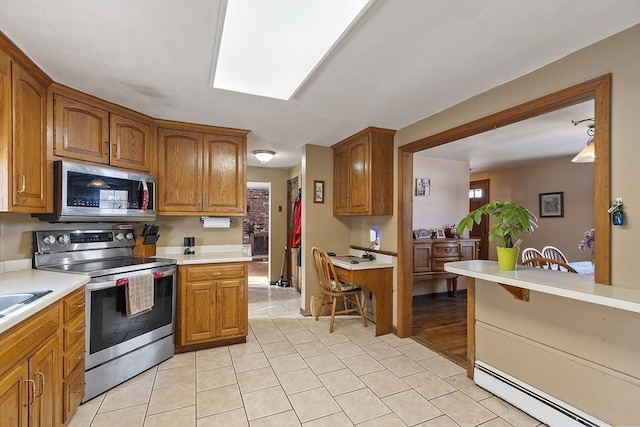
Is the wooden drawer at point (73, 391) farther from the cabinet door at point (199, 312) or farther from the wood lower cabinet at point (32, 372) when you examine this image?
the cabinet door at point (199, 312)

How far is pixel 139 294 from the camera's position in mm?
2352

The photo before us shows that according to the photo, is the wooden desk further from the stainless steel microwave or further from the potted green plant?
the stainless steel microwave

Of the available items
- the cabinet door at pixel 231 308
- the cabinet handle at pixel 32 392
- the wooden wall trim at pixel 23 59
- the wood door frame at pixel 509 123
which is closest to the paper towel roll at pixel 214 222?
the cabinet door at pixel 231 308

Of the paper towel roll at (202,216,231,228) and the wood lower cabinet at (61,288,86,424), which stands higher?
the paper towel roll at (202,216,231,228)

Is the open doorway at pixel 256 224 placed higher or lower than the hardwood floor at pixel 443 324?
higher

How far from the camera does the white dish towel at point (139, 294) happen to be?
90.3 inches

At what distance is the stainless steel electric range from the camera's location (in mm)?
2123

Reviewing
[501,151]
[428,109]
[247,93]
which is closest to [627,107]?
[428,109]

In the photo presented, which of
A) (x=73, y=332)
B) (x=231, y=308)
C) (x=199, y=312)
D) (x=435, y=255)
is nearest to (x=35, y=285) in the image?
(x=73, y=332)

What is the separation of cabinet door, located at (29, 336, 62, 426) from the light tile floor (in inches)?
13.9

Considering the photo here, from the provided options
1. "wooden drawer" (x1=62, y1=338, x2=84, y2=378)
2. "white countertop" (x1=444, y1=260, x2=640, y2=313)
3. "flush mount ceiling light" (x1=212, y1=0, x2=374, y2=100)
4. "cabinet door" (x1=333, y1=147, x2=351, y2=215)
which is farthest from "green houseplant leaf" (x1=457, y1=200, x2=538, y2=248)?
"wooden drawer" (x1=62, y1=338, x2=84, y2=378)

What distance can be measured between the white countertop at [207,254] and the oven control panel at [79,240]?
39 cm

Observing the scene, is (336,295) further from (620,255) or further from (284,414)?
(620,255)

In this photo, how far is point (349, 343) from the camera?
3072mm
